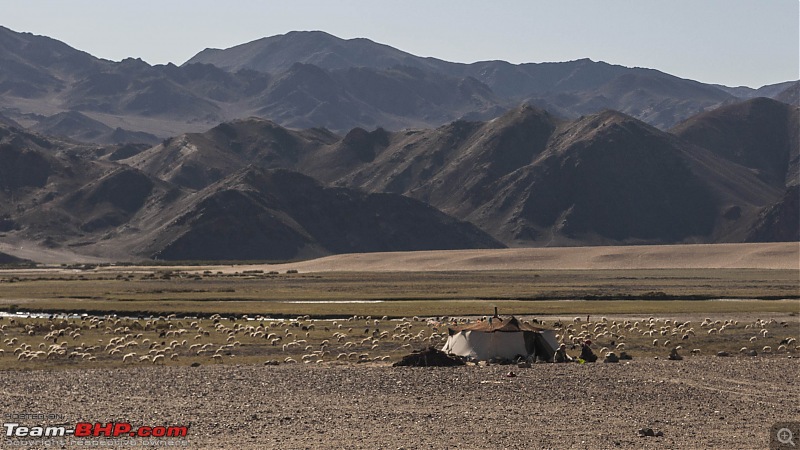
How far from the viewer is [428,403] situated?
122 feet

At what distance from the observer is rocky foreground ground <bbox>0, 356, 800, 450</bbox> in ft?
103

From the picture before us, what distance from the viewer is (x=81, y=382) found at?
40812 mm

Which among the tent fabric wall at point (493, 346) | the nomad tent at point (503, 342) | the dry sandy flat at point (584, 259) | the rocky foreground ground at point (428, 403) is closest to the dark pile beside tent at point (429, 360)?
the rocky foreground ground at point (428, 403)

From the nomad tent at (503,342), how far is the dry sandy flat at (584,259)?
11593 cm

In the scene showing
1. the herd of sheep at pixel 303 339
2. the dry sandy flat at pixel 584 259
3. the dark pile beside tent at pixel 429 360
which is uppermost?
the dark pile beside tent at pixel 429 360

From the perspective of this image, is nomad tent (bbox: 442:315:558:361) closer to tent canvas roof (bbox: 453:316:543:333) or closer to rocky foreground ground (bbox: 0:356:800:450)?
tent canvas roof (bbox: 453:316:543:333)

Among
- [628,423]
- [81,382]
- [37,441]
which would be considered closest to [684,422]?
[628,423]

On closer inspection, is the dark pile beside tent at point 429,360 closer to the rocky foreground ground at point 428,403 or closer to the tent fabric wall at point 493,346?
the rocky foreground ground at point 428,403

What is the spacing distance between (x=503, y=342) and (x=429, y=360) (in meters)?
3.75

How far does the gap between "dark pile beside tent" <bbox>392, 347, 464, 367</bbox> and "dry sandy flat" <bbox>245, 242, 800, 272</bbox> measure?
119415mm

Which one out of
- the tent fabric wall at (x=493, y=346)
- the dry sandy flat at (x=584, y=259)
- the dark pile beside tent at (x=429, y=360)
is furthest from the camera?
the dry sandy flat at (x=584, y=259)

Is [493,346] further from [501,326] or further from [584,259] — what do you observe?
[584,259]

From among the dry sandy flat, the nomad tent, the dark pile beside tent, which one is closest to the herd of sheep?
the dark pile beside tent

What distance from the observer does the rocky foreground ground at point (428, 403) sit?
3142cm
